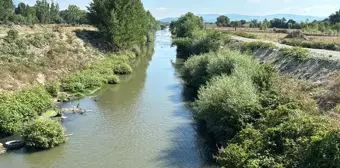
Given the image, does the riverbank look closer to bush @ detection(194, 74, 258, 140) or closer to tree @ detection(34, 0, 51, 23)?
bush @ detection(194, 74, 258, 140)

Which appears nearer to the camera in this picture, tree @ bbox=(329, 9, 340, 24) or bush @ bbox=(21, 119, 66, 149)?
bush @ bbox=(21, 119, 66, 149)

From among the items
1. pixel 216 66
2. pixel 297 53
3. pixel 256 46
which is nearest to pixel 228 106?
pixel 216 66

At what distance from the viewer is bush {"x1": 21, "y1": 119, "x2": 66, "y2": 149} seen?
78.2ft

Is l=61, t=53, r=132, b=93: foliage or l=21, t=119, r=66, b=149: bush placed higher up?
l=61, t=53, r=132, b=93: foliage

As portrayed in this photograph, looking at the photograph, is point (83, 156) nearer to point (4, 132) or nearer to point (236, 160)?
point (4, 132)

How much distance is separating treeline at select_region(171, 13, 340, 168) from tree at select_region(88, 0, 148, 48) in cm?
3385

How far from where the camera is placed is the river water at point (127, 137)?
905 inches

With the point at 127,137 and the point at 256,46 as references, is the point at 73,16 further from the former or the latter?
the point at 127,137

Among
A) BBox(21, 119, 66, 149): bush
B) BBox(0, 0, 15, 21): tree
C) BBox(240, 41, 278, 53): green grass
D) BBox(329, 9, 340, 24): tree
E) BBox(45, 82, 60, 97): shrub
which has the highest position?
BBox(0, 0, 15, 21): tree

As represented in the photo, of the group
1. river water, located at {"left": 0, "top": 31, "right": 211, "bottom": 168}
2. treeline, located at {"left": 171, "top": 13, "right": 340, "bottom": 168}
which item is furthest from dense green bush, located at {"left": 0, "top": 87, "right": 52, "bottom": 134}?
treeline, located at {"left": 171, "top": 13, "right": 340, "bottom": 168}

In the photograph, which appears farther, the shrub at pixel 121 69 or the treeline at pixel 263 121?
the shrub at pixel 121 69

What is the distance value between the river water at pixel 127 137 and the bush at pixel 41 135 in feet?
1.86

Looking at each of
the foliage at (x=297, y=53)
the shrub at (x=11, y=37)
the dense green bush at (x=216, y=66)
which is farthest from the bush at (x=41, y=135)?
the foliage at (x=297, y=53)

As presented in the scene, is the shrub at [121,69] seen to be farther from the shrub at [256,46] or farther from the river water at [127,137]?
the shrub at [256,46]
